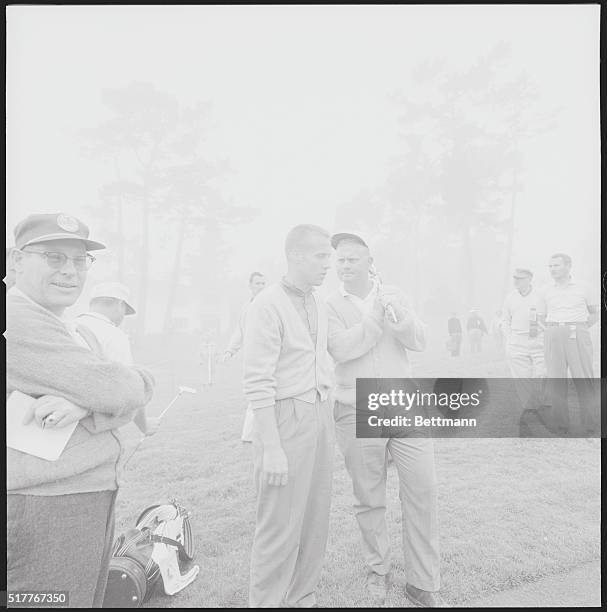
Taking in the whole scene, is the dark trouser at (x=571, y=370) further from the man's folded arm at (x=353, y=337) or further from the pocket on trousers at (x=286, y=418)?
the pocket on trousers at (x=286, y=418)

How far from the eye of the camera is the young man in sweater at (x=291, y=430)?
2578 millimetres

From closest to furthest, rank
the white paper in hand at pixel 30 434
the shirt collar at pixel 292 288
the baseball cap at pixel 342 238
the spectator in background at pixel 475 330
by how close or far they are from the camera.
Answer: the white paper in hand at pixel 30 434
the shirt collar at pixel 292 288
the baseball cap at pixel 342 238
the spectator in background at pixel 475 330

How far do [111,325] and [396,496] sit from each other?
1.96 meters

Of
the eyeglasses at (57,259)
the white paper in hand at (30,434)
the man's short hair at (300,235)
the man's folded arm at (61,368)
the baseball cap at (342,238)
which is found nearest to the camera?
the man's folded arm at (61,368)

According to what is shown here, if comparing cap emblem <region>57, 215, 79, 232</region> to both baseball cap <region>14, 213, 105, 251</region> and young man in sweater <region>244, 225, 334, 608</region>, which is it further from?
young man in sweater <region>244, 225, 334, 608</region>

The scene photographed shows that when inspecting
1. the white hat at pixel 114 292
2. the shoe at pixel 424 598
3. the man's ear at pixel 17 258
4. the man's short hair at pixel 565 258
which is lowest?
the shoe at pixel 424 598

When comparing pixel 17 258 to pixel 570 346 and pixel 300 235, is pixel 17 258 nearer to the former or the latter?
pixel 300 235

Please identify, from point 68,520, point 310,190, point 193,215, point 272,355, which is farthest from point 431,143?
point 68,520

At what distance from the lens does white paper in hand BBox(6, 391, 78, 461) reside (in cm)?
224

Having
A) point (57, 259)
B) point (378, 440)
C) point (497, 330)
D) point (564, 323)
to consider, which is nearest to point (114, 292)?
point (57, 259)

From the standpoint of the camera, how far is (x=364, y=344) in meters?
2.85

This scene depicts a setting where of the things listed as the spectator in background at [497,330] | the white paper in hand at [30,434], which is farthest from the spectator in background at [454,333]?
the white paper in hand at [30,434]

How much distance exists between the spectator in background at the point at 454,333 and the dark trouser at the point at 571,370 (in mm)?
608

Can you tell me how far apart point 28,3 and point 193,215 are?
166 cm
